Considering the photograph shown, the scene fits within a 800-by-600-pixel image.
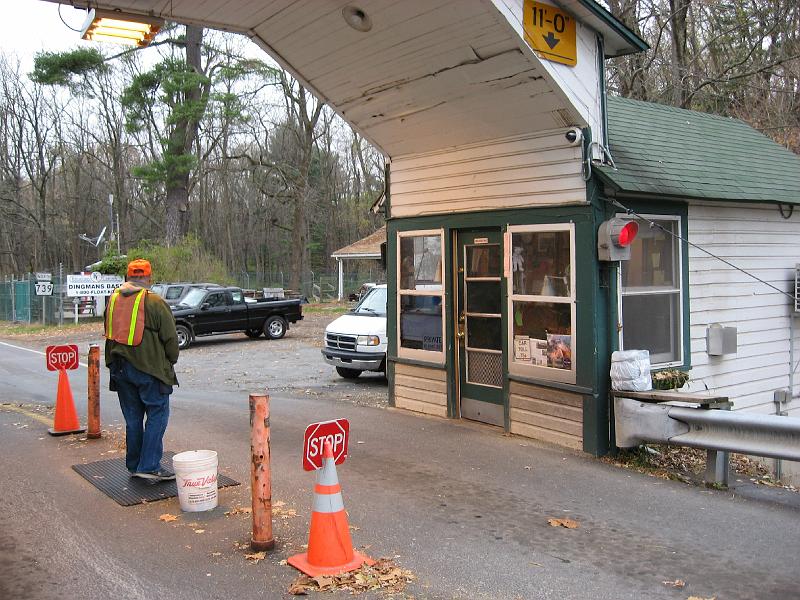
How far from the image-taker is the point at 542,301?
25.8 feet

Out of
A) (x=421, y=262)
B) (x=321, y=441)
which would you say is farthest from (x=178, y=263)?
(x=321, y=441)

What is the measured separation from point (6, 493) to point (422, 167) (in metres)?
5.81

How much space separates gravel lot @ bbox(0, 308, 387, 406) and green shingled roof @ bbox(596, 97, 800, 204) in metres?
4.88

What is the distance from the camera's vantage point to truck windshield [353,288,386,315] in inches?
558

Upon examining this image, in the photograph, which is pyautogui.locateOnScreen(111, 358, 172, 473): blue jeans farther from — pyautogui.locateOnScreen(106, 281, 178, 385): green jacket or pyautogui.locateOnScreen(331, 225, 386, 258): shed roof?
pyautogui.locateOnScreen(331, 225, 386, 258): shed roof

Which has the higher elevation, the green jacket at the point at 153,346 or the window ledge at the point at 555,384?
the green jacket at the point at 153,346

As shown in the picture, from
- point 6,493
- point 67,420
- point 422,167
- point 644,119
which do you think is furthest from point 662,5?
point 6,493

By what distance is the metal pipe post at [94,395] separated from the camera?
323 inches

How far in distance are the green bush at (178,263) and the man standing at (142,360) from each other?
24.9m

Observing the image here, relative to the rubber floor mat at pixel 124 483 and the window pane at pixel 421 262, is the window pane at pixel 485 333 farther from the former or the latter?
the rubber floor mat at pixel 124 483

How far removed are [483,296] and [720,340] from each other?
2.72m

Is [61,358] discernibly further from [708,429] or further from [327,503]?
[708,429]

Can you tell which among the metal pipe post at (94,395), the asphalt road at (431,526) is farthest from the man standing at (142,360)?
the metal pipe post at (94,395)

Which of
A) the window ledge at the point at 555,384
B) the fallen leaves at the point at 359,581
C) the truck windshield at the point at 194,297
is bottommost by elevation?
the fallen leaves at the point at 359,581
